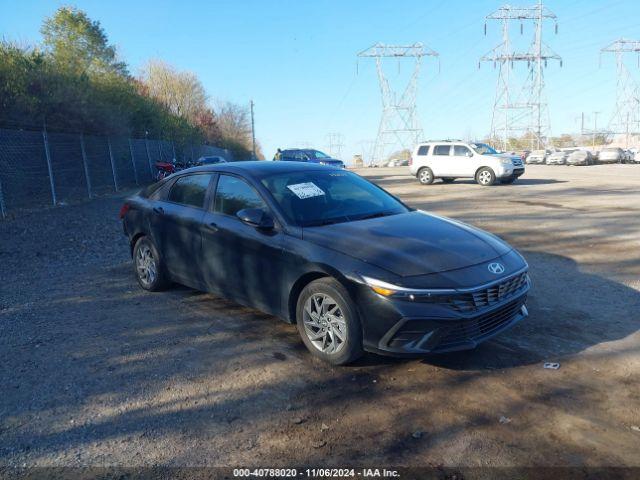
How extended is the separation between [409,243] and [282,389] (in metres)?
1.47

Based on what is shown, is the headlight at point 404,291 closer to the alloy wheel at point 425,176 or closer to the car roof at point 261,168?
the car roof at point 261,168

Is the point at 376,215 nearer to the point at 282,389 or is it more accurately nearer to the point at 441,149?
the point at 282,389

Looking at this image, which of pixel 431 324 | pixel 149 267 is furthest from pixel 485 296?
Answer: pixel 149 267

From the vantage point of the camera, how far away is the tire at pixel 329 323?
379 cm

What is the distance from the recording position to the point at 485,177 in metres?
20.3

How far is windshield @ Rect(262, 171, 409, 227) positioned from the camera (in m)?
4.57

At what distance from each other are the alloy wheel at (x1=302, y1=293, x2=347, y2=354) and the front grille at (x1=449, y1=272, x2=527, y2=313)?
844mm

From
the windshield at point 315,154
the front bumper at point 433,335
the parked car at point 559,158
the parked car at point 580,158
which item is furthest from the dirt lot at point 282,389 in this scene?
the parked car at point 559,158

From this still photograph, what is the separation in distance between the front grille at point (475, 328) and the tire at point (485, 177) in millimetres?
17075

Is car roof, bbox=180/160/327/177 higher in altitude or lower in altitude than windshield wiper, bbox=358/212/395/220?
higher

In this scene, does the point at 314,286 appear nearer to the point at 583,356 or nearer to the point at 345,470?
the point at 345,470

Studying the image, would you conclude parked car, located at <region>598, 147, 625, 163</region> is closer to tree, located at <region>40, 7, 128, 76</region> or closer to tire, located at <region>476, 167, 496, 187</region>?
tire, located at <region>476, 167, 496, 187</region>

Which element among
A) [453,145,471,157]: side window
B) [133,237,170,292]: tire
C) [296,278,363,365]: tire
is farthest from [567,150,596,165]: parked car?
[296,278,363,365]: tire

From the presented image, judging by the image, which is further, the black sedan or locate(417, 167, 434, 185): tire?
locate(417, 167, 434, 185): tire
